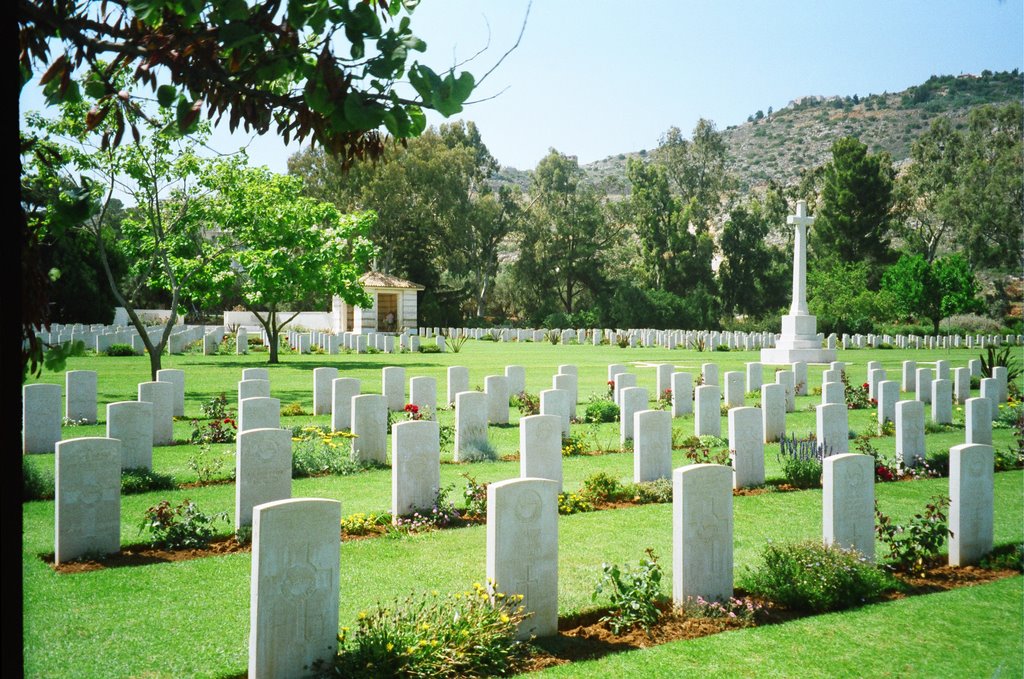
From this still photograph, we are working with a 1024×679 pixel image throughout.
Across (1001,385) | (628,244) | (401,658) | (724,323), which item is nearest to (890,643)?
(401,658)

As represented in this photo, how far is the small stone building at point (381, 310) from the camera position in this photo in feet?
112

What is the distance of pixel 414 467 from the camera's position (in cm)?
720

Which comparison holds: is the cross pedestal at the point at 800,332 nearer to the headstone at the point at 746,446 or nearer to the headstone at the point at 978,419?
the headstone at the point at 978,419

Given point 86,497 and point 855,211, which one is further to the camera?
point 855,211

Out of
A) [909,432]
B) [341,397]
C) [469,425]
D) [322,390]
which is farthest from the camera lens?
[322,390]

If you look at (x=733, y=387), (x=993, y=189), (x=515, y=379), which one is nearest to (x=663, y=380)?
(x=733, y=387)

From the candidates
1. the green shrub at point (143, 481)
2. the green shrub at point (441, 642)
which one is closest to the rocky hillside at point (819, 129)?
the green shrub at point (143, 481)

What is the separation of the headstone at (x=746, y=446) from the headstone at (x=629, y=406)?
103 inches

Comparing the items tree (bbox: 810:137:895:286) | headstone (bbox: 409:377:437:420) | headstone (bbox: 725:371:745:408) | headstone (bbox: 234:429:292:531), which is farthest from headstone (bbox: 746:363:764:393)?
tree (bbox: 810:137:895:286)

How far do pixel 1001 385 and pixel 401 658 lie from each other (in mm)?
16675

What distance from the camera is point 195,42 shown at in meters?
2.36

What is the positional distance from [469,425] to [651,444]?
2.91m

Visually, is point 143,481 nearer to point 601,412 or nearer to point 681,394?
point 601,412

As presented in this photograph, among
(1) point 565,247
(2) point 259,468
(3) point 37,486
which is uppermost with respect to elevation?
(1) point 565,247
